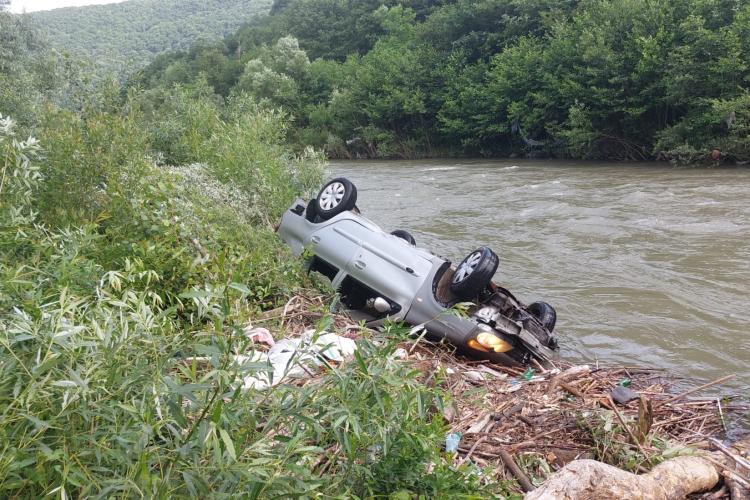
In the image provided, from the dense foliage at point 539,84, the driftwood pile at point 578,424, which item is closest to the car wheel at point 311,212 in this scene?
the driftwood pile at point 578,424

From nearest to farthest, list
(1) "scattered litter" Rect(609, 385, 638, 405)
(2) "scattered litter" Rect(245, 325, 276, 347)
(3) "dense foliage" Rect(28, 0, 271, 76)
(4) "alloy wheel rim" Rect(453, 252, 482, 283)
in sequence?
(2) "scattered litter" Rect(245, 325, 276, 347)
(1) "scattered litter" Rect(609, 385, 638, 405)
(4) "alloy wheel rim" Rect(453, 252, 482, 283)
(3) "dense foliage" Rect(28, 0, 271, 76)

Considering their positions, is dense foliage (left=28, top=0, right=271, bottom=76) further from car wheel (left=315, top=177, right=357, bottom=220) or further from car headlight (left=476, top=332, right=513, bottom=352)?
car headlight (left=476, top=332, right=513, bottom=352)

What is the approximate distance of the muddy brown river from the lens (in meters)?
6.48

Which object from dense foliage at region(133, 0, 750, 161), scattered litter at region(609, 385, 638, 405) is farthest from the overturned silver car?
dense foliage at region(133, 0, 750, 161)

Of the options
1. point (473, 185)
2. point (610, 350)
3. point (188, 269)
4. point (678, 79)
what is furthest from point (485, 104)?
point (188, 269)

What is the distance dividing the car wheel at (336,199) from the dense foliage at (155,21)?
9693 centimetres

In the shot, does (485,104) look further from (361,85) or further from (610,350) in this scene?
(610,350)

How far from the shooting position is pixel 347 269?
5.66 m

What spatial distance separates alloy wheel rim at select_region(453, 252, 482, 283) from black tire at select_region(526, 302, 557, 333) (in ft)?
3.12

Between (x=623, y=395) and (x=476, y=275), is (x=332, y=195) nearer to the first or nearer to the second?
(x=476, y=275)

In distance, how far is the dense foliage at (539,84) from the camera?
21531mm

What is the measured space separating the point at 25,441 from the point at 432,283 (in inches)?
159

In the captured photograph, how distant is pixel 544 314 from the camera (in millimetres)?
5965

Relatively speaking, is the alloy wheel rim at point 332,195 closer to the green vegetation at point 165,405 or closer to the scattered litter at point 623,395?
the green vegetation at point 165,405
